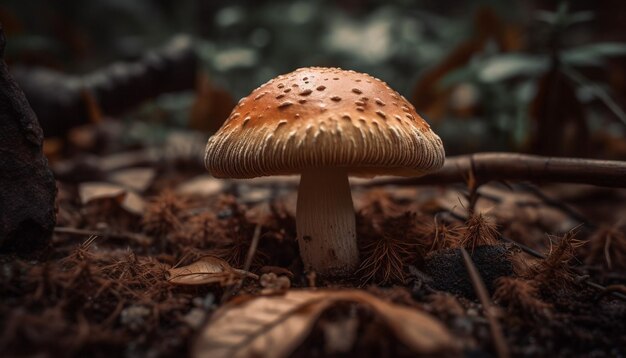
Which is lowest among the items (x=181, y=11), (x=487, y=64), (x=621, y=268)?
(x=621, y=268)

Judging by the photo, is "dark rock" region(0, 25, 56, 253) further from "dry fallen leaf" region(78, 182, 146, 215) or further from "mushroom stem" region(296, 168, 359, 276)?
"mushroom stem" region(296, 168, 359, 276)

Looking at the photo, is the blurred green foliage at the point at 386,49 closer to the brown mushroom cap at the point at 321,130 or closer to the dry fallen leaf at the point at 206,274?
the brown mushroom cap at the point at 321,130

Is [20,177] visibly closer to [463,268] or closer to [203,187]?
[203,187]

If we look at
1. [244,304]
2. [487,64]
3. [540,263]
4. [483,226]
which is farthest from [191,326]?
[487,64]

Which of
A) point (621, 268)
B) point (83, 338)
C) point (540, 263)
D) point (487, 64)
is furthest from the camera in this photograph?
→ point (487, 64)

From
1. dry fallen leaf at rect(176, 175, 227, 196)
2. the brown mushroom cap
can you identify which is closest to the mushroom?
the brown mushroom cap

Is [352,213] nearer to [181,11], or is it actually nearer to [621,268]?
[621,268]

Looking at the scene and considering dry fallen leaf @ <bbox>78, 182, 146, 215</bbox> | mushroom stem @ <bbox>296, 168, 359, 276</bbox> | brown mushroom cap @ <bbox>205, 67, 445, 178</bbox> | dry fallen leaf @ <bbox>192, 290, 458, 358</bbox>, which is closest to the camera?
dry fallen leaf @ <bbox>192, 290, 458, 358</bbox>

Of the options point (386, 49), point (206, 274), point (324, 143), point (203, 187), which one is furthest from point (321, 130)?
point (386, 49)
